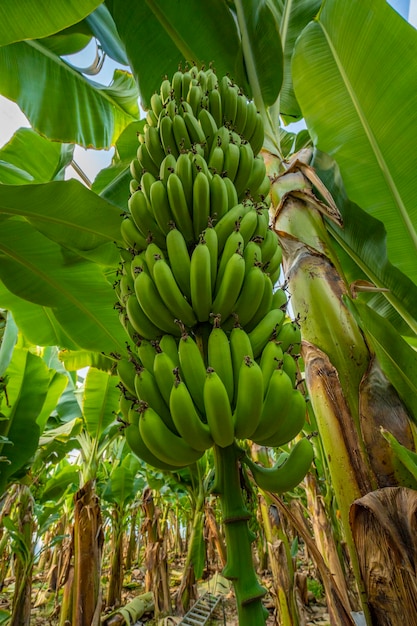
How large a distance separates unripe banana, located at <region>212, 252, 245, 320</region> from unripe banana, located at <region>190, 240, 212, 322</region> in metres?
0.02

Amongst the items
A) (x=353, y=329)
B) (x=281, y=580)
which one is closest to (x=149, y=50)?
(x=353, y=329)

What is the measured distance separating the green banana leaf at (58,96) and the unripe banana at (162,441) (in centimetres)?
181

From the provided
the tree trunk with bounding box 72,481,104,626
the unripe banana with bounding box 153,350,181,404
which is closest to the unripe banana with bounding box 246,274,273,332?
the unripe banana with bounding box 153,350,181,404

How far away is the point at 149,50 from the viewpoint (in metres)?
1.50

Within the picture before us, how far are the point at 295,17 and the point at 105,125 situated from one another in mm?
1179

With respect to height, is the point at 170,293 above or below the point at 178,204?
below

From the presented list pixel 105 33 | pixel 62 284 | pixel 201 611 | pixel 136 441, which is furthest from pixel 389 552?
pixel 201 611

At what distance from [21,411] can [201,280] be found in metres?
2.06

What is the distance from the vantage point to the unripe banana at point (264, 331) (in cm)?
68

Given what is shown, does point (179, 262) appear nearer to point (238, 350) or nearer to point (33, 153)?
point (238, 350)

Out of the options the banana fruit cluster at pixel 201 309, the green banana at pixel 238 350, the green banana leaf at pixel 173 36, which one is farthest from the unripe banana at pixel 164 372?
the green banana leaf at pixel 173 36

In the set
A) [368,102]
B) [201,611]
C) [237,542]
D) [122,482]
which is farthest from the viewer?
[122,482]

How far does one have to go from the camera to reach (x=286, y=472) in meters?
0.59

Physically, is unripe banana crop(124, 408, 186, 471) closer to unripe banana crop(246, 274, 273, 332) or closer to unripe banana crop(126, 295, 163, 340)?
unripe banana crop(126, 295, 163, 340)
